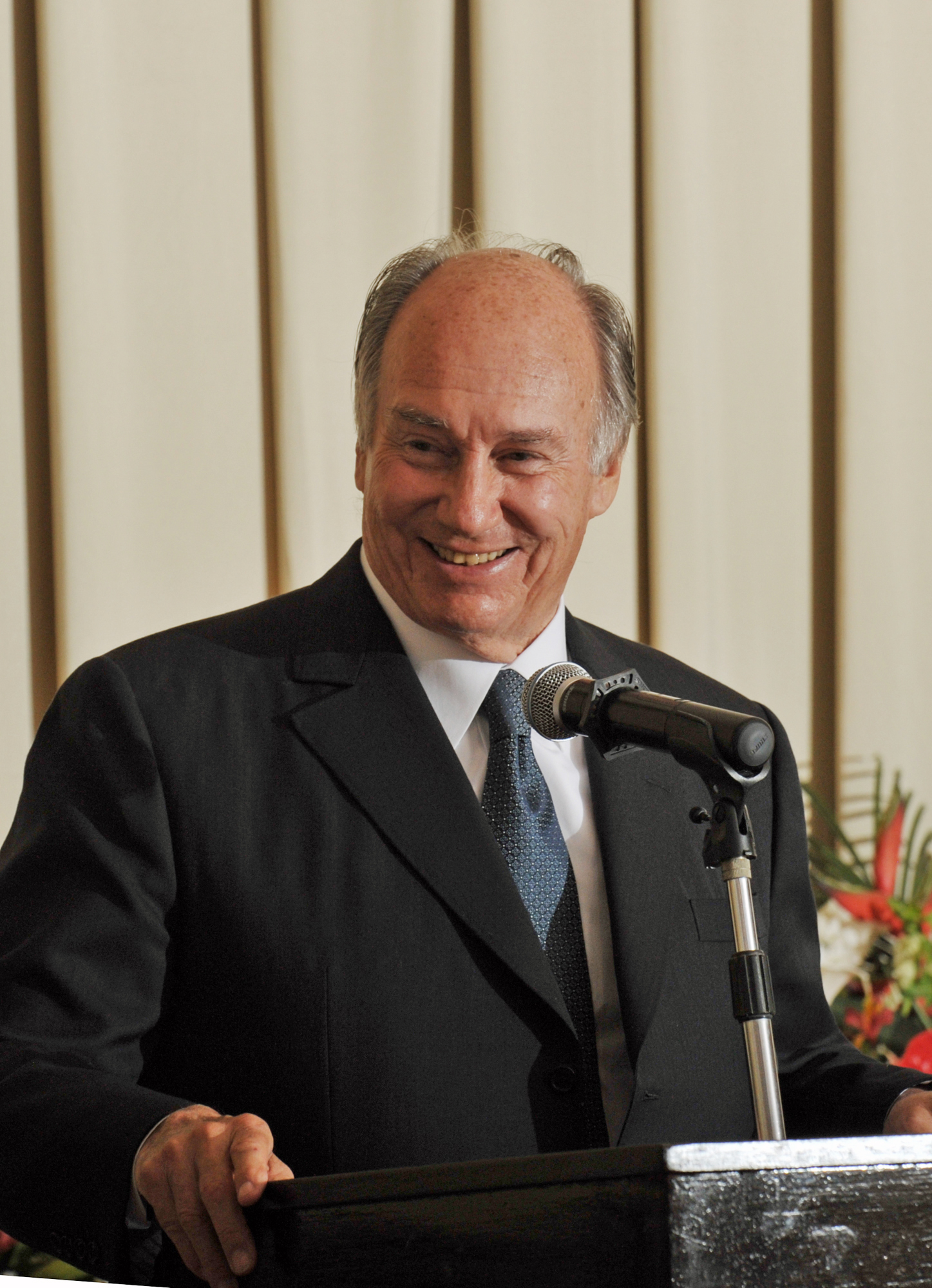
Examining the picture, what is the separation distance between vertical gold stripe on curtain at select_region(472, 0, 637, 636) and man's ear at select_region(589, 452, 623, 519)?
2.63 feet

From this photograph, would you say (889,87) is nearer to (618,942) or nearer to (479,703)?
(479,703)

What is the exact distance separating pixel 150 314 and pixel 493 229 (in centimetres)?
65

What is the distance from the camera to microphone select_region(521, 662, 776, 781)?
1.04 metres

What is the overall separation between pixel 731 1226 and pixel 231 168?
2.25 meters

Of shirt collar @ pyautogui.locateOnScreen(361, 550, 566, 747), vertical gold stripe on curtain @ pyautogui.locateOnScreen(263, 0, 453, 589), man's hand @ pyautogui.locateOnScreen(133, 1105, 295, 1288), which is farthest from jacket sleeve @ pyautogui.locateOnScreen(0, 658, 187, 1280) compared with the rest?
vertical gold stripe on curtain @ pyautogui.locateOnScreen(263, 0, 453, 589)

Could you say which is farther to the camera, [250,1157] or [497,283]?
[497,283]

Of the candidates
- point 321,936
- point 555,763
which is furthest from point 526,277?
point 321,936

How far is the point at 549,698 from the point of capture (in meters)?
1.20

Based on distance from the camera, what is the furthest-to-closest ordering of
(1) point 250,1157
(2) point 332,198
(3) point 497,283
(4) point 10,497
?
(2) point 332,198 < (4) point 10,497 < (3) point 497,283 < (1) point 250,1157

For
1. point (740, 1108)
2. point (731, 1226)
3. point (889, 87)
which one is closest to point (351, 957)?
point (740, 1108)

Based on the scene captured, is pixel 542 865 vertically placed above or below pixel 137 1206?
above

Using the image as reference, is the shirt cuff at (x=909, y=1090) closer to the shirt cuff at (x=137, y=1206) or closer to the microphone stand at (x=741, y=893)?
the microphone stand at (x=741, y=893)

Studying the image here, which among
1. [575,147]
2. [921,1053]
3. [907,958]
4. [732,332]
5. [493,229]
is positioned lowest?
[921,1053]

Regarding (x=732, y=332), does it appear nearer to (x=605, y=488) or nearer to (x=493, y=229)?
(x=493, y=229)
